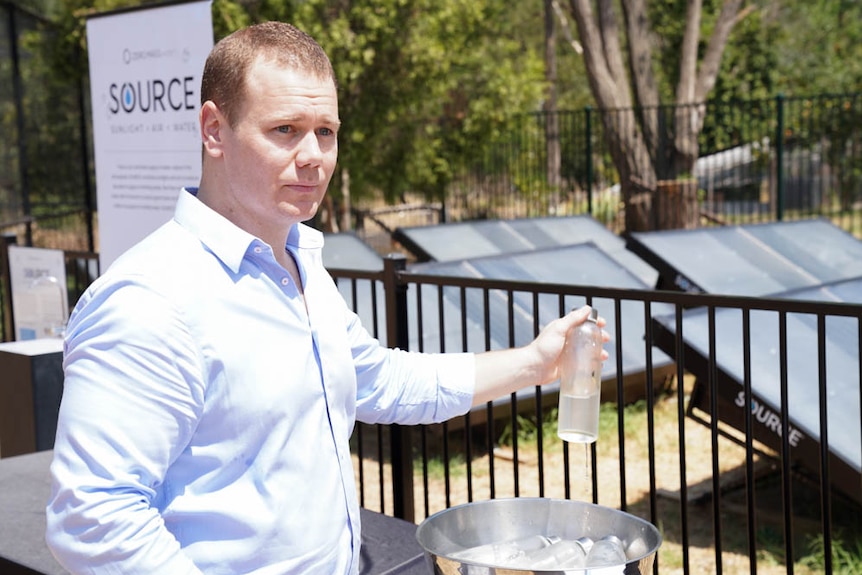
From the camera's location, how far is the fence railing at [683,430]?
128 inches

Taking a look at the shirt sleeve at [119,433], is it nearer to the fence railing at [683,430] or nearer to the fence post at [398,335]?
the fence railing at [683,430]

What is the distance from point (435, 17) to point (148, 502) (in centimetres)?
1196

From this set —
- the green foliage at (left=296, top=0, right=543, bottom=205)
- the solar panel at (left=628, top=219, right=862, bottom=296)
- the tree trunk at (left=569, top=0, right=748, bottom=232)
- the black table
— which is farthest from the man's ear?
the tree trunk at (left=569, top=0, right=748, bottom=232)

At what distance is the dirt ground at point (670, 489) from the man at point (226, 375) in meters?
3.06

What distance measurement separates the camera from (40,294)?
227 inches

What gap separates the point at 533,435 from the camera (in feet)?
22.9

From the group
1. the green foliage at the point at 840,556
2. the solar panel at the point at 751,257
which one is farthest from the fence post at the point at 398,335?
the solar panel at the point at 751,257

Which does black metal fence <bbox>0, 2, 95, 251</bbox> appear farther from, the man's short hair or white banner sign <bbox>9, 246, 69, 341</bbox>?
the man's short hair

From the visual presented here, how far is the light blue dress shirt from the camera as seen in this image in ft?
5.43

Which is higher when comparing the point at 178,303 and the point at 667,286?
the point at 178,303

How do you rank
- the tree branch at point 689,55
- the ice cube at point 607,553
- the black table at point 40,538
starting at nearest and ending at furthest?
the ice cube at point 607,553
the black table at point 40,538
the tree branch at point 689,55

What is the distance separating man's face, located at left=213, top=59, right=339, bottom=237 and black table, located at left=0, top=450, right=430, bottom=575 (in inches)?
54.7

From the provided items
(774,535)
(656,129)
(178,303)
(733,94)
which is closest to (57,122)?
(656,129)

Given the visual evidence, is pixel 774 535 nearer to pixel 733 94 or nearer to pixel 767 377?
pixel 767 377
